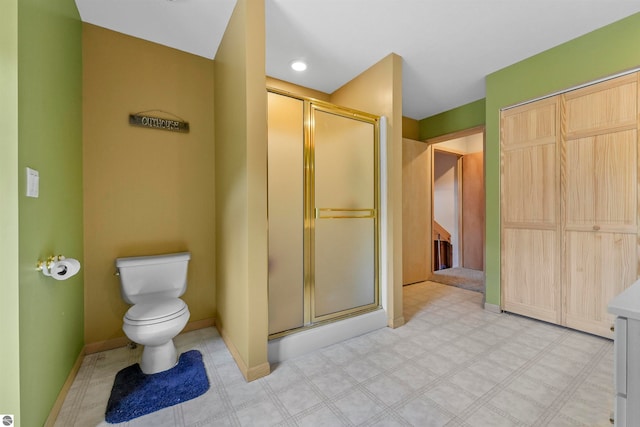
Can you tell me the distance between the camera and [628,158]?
209cm

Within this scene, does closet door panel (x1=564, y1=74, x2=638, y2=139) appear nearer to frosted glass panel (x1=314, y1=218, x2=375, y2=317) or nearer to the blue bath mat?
frosted glass panel (x1=314, y1=218, x2=375, y2=317)

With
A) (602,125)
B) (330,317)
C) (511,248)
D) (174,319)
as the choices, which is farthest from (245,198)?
(602,125)

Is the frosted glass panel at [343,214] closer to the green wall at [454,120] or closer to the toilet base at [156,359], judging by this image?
the toilet base at [156,359]

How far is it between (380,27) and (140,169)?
2.35m

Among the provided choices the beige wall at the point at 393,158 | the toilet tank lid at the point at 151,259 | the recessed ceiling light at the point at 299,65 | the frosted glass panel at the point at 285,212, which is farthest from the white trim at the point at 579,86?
the toilet tank lid at the point at 151,259

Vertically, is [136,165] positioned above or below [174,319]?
above

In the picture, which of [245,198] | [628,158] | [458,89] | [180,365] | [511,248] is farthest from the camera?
[458,89]

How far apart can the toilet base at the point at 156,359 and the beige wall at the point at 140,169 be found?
0.61 meters

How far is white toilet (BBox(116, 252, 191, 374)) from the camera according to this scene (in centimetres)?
170

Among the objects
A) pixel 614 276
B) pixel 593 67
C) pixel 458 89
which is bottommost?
pixel 614 276

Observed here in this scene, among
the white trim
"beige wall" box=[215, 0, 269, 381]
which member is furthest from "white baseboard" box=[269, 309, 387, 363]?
the white trim

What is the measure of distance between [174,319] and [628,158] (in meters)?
3.63

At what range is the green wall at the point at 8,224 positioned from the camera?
1.01 meters

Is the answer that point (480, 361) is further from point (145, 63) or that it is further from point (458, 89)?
point (145, 63)
